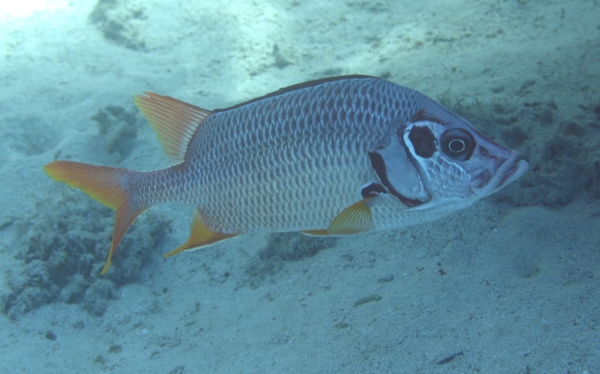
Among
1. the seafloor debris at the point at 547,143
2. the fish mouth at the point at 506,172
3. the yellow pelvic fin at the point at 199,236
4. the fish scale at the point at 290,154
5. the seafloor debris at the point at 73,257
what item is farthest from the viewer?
the seafloor debris at the point at 73,257

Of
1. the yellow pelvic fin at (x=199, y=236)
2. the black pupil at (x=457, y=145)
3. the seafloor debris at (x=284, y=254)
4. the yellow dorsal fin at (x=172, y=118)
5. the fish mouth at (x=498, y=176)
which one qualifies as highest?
the yellow dorsal fin at (x=172, y=118)

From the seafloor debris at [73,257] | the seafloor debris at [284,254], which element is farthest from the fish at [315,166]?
A: the seafloor debris at [73,257]

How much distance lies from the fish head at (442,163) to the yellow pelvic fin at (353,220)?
188 mm

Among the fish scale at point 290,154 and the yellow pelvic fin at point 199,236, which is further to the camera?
the yellow pelvic fin at point 199,236

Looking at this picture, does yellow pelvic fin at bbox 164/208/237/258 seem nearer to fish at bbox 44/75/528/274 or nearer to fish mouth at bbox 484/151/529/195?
fish at bbox 44/75/528/274

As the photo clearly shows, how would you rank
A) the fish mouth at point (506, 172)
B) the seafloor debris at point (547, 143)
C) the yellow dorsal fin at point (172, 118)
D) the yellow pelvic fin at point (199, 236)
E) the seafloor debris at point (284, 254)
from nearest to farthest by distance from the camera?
the fish mouth at point (506, 172) < the yellow pelvic fin at point (199, 236) < the yellow dorsal fin at point (172, 118) < the seafloor debris at point (547, 143) < the seafloor debris at point (284, 254)

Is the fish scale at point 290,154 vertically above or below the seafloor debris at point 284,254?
above

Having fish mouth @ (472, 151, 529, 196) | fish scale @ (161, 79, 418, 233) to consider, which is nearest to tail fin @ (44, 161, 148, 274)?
fish scale @ (161, 79, 418, 233)

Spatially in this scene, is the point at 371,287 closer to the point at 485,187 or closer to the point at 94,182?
the point at 485,187

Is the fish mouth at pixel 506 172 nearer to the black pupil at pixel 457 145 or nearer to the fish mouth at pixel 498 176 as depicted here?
the fish mouth at pixel 498 176

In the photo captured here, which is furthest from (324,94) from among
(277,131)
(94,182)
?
(94,182)

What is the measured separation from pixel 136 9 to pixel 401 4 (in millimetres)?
6542

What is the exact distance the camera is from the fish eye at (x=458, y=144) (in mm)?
2039

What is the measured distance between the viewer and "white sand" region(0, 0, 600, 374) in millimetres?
2465
